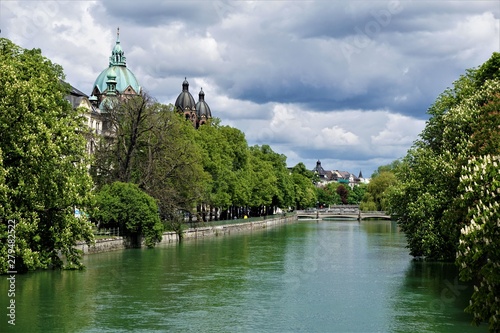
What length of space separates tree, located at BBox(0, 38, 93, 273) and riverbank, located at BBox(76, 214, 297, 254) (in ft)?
39.3

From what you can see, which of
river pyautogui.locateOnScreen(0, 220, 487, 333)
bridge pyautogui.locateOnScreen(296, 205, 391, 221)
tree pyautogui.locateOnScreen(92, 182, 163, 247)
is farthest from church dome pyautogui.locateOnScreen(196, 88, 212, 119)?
river pyautogui.locateOnScreen(0, 220, 487, 333)

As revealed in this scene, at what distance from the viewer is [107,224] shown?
61719mm

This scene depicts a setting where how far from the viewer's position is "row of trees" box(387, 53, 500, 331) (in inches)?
707

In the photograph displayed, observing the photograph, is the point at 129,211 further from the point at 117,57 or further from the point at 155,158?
the point at 117,57

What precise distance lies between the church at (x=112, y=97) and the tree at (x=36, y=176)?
890 cm

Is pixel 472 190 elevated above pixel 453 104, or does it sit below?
below

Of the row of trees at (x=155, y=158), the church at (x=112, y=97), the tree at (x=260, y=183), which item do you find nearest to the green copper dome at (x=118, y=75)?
the church at (x=112, y=97)

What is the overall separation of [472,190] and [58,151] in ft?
67.4

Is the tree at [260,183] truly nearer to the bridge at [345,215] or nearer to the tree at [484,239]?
the bridge at [345,215]

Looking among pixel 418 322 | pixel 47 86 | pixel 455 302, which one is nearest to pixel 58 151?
pixel 47 86

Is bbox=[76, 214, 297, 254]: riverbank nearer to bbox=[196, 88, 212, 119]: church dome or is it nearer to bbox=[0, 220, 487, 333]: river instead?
bbox=[0, 220, 487, 333]: river

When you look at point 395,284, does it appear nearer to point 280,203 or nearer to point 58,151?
point 58,151

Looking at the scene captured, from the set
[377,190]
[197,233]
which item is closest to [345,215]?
[377,190]

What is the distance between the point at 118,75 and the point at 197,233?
5893cm
